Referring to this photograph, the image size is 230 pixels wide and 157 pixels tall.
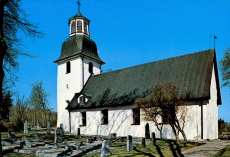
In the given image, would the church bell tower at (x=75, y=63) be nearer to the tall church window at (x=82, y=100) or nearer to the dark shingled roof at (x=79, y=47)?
the dark shingled roof at (x=79, y=47)

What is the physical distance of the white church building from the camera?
1677 cm

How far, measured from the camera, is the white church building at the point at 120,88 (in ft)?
55.0

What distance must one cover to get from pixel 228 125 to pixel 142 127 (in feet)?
53.1

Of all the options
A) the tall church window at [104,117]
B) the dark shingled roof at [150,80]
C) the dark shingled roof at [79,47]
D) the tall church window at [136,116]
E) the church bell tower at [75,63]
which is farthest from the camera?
the dark shingled roof at [79,47]

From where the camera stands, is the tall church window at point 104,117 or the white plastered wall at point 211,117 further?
the tall church window at point 104,117

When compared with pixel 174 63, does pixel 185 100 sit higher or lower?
lower

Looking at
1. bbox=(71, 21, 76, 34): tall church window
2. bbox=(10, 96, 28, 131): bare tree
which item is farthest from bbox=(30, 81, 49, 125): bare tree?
bbox=(71, 21, 76, 34): tall church window

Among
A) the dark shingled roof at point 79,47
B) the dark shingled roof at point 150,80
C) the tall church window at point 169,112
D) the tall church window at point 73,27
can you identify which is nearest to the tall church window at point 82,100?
the dark shingled roof at point 150,80

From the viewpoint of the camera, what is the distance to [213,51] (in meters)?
18.8

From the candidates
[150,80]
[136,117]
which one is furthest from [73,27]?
[136,117]

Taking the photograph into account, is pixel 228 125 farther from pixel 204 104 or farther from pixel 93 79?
pixel 93 79

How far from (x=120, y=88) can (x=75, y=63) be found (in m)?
8.37

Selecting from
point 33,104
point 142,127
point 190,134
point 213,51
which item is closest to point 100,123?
point 142,127

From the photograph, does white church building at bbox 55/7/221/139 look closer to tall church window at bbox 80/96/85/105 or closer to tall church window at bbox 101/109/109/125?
tall church window at bbox 101/109/109/125
